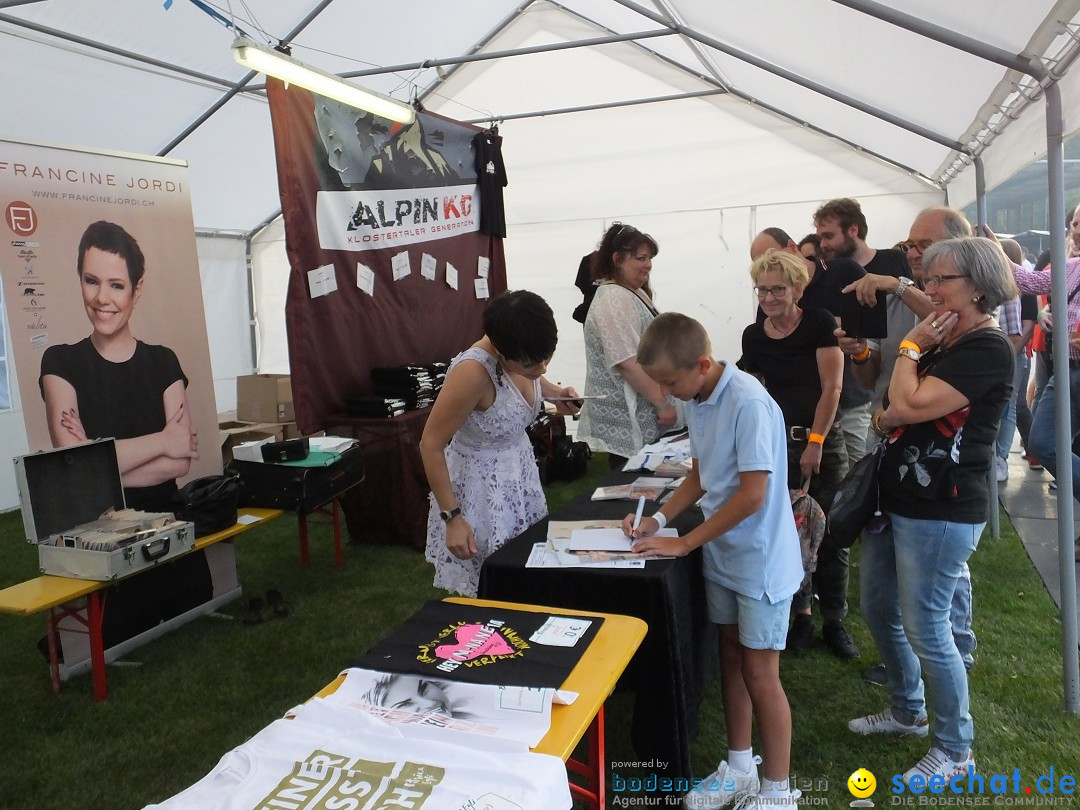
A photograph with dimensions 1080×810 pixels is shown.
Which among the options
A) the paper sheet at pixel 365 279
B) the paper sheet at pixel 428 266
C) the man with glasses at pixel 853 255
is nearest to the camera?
the man with glasses at pixel 853 255

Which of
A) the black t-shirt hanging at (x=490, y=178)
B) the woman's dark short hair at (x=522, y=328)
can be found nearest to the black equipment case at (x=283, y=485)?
the woman's dark short hair at (x=522, y=328)

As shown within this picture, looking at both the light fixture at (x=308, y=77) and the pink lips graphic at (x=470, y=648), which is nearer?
the pink lips graphic at (x=470, y=648)

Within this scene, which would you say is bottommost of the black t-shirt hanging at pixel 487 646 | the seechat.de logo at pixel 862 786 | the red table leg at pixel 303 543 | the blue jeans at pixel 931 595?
the seechat.de logo at pixel 862 786

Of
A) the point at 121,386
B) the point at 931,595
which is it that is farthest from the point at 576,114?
the point at 931,595

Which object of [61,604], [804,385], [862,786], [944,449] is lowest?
[862,786]

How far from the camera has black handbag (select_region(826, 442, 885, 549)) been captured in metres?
1.93

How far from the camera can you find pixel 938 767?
1.95 m

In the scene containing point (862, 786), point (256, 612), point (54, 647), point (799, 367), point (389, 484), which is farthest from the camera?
point (389, 484)

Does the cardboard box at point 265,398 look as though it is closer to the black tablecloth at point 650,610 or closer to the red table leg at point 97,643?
the red table leg at point 97,643

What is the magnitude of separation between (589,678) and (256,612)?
2.67 metres

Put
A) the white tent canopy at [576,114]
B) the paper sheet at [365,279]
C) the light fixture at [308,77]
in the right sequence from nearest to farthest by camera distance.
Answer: the light fixture at [308,77] → the white tent canopy at [576,114] → the paper sheet at [365,279]

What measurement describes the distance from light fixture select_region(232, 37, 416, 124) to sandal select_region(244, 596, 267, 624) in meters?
2.35

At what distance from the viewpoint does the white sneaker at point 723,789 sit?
1.85 meters

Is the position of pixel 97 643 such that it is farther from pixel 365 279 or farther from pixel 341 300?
pixel 365 279
